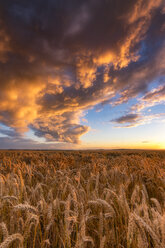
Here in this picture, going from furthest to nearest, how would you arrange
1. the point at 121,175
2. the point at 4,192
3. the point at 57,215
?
the point at 121,175, the point at 4,192, the point at 57,215

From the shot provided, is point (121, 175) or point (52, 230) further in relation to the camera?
point (121, 175)

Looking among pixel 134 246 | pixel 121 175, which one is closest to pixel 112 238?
pixel 134 246

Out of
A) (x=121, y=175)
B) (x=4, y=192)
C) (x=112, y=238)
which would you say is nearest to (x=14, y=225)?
(x=4, y=192)

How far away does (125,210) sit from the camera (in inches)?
67.7

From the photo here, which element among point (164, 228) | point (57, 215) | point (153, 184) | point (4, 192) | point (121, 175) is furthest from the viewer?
point (121, 175)

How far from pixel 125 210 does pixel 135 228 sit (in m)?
0.32

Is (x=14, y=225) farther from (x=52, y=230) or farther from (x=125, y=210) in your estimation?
(x=125, y=210)

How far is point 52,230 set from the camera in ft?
5.68

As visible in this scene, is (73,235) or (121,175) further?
(121,175)

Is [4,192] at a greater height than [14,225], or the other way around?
[4,192]

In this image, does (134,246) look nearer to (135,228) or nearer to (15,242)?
(135,228)

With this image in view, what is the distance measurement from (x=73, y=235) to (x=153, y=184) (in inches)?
102

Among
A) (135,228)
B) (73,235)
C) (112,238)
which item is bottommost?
(73,235)

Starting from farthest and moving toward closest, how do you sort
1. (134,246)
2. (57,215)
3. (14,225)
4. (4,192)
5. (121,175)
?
(121,175) < (4,192) < (57,215) < (14,225) < (134,246)
